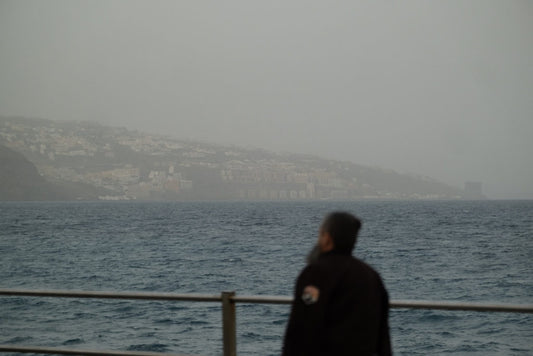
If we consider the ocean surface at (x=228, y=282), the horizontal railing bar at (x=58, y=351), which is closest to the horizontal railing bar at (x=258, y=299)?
the horizontal railing bar at (x=58, y=351)

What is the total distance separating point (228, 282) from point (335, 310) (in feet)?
111

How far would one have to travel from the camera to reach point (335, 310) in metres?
2.88

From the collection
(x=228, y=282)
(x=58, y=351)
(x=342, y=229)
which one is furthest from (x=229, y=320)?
(x=228, y=282)

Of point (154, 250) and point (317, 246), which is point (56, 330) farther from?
point (154, 250)

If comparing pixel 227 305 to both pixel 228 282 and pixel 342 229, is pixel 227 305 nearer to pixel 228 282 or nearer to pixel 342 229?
pixel 342 229

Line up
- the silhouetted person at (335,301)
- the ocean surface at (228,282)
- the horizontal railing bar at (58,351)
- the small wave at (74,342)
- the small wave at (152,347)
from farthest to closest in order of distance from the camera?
the ocean surface at (228,282)
the small wave at (74,342)
the small wave at (152,347)
the horizontal railing bar at (58,351)
the silhouetted person at (335,301)

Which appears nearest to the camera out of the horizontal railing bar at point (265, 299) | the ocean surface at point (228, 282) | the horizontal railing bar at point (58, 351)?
the horizontal railing bar at point (265, 299)

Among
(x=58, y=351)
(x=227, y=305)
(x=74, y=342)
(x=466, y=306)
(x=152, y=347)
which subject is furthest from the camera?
(x=74, y=342)

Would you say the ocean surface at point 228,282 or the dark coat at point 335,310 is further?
the ocean surface at point 228,282

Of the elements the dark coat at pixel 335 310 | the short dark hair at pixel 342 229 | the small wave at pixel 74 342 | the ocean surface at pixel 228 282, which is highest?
the short dark hair at pixel 342 229

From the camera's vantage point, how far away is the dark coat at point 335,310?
112 inches

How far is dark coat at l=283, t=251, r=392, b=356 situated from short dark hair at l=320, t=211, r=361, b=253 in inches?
1.8

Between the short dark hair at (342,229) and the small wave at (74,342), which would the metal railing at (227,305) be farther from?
the small wave at (74,342)

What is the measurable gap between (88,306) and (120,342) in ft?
24.7
